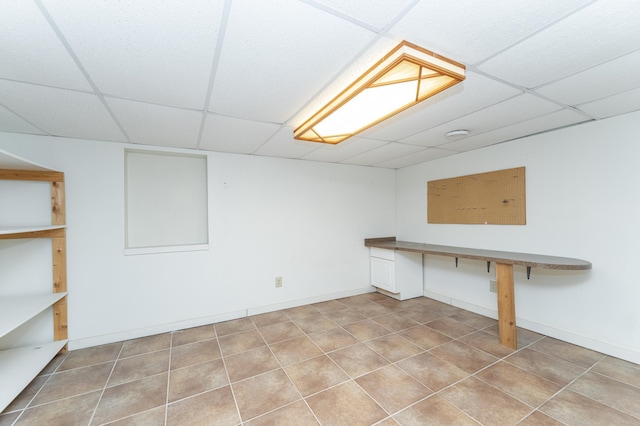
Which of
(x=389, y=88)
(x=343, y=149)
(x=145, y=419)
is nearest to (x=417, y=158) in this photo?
(x=343, y=149)

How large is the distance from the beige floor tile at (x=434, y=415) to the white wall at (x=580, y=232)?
1818 mm

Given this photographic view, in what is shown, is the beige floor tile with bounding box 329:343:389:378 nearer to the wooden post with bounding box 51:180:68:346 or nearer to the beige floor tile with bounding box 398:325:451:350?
the beige floor tile with bounding box 398:325:451:350

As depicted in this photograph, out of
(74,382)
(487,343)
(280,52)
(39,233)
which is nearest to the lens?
(280,52)

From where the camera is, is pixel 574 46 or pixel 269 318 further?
pixel 269 318

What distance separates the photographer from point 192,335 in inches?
114

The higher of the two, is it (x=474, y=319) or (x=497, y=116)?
(x=497, y=116)

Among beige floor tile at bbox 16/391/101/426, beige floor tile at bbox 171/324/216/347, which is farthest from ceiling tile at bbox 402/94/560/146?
beige floor tile at bbox 16/391/101/426

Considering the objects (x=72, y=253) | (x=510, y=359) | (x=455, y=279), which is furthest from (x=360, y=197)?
(x=72, y=253)

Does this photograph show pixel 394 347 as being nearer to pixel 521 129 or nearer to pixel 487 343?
pixel 487 343

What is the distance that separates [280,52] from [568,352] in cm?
350

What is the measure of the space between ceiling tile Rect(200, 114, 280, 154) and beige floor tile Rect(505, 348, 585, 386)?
305cm

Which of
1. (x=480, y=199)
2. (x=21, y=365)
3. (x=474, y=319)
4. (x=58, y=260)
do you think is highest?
(x=480, y=199)

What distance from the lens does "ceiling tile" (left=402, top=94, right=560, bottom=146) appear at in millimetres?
1999

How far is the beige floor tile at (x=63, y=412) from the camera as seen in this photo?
1.68 metres
